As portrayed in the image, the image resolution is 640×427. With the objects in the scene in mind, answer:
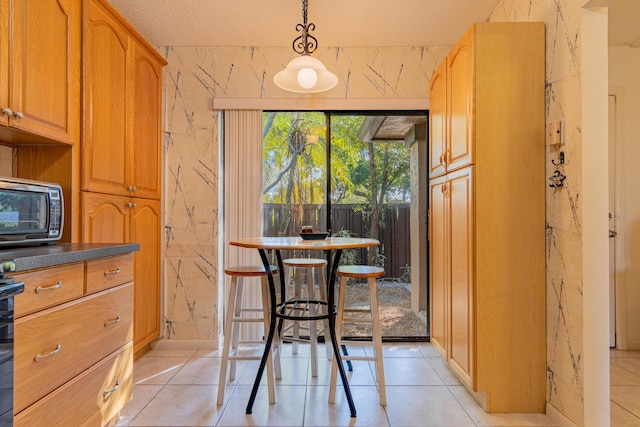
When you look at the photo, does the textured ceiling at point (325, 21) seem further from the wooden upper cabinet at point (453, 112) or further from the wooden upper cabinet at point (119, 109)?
the wooden upper cabinet at point (453, 112)

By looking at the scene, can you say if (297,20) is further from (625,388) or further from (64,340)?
(625,388)

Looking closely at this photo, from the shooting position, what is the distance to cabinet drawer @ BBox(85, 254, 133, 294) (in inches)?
57.1

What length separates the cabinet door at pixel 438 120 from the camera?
7.84ft

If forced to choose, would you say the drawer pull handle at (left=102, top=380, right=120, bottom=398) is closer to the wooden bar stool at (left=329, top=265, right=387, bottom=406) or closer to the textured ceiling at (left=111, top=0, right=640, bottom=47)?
the wooden bar stool at (left=329, top=265, right=387, bottom=406)

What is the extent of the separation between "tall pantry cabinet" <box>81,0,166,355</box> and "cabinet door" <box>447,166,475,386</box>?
84.6 inches

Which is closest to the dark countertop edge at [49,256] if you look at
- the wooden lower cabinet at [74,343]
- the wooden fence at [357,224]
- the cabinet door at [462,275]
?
the wooden lower cabinet at [74,343]

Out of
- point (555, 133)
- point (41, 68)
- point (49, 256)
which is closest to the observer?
point (49, 256)

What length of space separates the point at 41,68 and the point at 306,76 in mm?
1308

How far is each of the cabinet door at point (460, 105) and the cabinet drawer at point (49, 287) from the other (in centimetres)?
197

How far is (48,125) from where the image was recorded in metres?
1.74

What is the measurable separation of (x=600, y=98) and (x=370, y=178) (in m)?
1.81

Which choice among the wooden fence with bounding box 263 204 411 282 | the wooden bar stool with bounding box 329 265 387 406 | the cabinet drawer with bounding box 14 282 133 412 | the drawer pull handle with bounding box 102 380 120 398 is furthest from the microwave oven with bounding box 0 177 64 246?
the wooden fence with bounding box 263 204 411 282

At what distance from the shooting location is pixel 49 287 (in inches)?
48.3

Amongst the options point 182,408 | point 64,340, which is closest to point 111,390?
point 64,340
